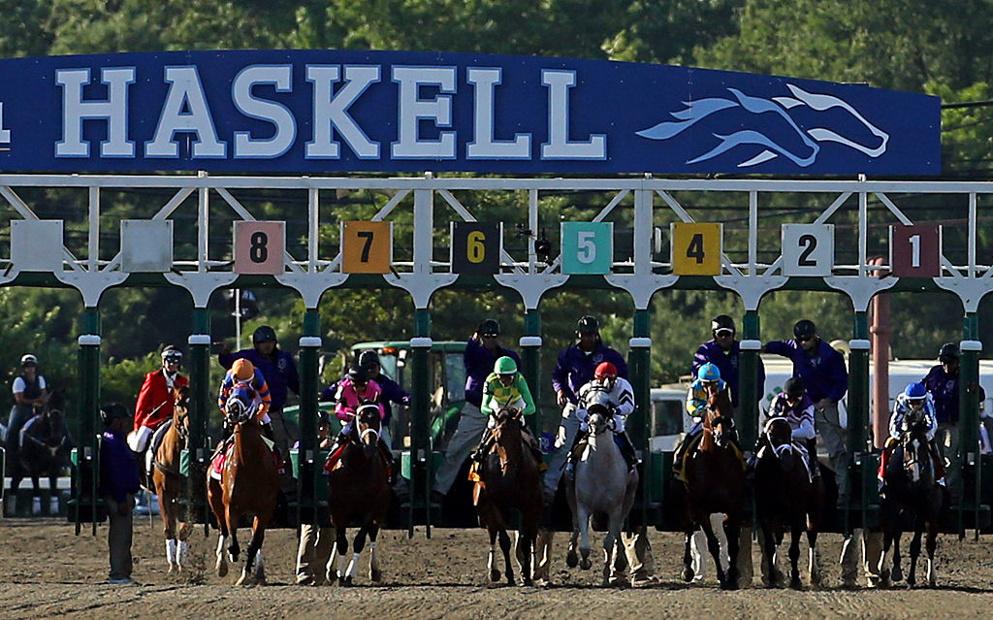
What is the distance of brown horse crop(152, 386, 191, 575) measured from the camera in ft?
61.2

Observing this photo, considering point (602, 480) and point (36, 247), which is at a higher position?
point (36, 247)

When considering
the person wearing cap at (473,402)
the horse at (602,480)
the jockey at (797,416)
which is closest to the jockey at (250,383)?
the person wearing cap at (473,402)

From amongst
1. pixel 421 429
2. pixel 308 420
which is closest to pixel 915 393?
pixel 421 429

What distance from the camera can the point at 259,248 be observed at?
59.5 ft

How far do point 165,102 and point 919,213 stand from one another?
23495mm

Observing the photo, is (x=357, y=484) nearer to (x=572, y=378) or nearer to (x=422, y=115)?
(x=572, y=378)

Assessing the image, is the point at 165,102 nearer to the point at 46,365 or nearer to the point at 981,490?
the point at 981,490

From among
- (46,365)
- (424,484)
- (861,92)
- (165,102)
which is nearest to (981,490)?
(861,92)

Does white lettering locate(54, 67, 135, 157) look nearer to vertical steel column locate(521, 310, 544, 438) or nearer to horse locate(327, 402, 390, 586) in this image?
horse locate(327, 402, 390, 586)

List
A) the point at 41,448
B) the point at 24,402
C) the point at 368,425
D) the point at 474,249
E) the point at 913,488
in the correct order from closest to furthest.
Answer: the point at 368,425 < the point at 913,488 < the point at 474,249 < the point at 41,448 < the point at 24,402

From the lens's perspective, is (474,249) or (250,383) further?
(474,249)

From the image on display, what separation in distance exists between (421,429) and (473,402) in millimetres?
597

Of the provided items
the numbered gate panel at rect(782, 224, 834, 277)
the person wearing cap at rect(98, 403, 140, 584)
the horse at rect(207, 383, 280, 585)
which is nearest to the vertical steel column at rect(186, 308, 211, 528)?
the person wearing cap at rect(98, 403, 140, 584)

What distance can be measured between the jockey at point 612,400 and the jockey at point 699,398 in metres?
0.39
